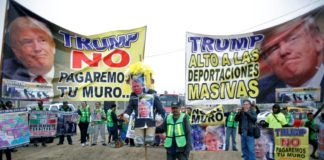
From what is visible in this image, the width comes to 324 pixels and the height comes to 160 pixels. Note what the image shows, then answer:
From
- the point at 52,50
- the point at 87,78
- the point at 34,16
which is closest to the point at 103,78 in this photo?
the point at 87,78

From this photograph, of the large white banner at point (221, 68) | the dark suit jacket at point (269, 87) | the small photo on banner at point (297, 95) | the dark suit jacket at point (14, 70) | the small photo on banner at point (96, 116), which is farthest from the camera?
the small photo on banner at point (96, 116)

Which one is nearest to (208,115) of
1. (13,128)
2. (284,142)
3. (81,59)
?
(284,142)

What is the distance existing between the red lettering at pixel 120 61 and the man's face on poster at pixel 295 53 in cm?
381

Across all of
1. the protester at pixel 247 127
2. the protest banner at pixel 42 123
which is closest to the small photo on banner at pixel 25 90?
the protester at pixel 247 127

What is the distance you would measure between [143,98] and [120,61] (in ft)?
7.33

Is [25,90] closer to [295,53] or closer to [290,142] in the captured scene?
[295,53]

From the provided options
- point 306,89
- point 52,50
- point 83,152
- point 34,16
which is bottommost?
point 83,152

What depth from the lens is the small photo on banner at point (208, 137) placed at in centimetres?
1589

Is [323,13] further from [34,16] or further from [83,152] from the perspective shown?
[83,152]

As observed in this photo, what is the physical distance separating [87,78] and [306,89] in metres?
5.75

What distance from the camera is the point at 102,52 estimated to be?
38.2 feet

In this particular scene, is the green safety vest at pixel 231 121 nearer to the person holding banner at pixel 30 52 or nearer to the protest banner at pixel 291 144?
the protest banner at pixel 291 144

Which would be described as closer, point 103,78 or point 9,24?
point 9,24

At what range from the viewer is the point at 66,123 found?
1922 cm
